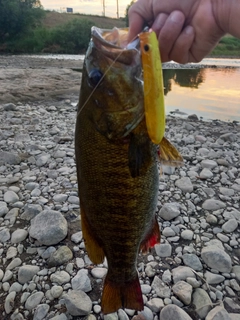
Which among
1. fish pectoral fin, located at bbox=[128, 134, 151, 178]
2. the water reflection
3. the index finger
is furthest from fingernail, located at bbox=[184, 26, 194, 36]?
the water reflection

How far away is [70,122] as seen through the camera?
9797 millimetres

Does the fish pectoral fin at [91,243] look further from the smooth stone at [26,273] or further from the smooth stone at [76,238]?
the smooth stone at [76,238]

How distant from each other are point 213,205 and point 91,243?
3.25m

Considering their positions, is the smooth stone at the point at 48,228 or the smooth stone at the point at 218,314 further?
the smooth stone at the point at 48,228

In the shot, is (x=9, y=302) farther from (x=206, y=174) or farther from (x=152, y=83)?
(x=206, y=174)

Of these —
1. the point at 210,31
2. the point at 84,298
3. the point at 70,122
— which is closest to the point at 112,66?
the point at 210,31

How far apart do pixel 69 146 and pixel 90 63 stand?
18.6 feet

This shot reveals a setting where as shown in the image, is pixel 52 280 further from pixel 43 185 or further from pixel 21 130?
pixel 21 130

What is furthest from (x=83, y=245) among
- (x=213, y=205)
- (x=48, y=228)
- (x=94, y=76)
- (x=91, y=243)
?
(x=94, y=76)

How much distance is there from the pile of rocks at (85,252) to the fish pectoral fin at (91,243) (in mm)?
1194

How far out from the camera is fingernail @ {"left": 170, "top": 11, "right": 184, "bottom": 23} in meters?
2.23

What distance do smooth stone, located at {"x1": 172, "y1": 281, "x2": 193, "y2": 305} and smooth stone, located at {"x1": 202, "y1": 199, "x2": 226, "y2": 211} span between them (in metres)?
1.74

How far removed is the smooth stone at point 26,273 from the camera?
3.51 metres

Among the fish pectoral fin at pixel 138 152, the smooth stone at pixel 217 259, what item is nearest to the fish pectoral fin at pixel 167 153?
the fish pectoral fin at pixel 138 152
